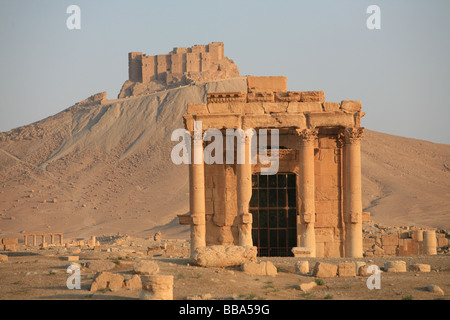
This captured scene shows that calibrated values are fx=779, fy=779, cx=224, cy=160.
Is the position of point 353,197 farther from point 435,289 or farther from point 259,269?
point 435,289

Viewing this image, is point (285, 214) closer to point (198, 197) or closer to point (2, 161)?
point (198, 197)

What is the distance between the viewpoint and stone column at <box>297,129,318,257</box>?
28.8 m

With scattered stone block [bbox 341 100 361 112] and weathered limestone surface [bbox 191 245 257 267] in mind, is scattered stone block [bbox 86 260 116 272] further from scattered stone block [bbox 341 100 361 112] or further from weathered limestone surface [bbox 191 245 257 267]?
scattered stone block [bbox 341 100 361 112]

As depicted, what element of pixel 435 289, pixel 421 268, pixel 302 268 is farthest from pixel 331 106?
pixel 435 289

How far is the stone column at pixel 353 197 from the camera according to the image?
2908cm

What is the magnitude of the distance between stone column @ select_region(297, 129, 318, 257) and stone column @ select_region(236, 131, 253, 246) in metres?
1.92

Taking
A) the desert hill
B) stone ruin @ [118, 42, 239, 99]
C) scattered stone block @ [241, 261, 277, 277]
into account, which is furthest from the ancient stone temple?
stone ruin @ [118, 42, 239, 99]

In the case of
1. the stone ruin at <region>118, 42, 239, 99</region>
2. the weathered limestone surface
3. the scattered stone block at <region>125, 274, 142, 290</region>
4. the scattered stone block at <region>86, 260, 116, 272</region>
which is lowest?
the scattered stone block at <region>125, 274, 142, 290</region>

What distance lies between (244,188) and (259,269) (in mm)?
7736

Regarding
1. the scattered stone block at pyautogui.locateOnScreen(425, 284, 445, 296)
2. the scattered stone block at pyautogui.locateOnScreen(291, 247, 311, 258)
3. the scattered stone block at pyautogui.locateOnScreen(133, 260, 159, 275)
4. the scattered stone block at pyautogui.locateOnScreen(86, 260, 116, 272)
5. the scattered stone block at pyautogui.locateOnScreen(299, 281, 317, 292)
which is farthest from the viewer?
the scattered stone block at pyautogui.locateOnScreen(291, 247, 311, 258)

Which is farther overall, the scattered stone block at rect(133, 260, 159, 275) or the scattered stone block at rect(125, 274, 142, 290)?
the scattered stone block at rect(133, 260, 159, 275)

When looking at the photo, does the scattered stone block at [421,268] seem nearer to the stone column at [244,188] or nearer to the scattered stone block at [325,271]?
the scattered stone block at [325,271]

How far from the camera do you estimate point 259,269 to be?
21.3 meters

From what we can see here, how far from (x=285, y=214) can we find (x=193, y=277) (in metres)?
11.8
